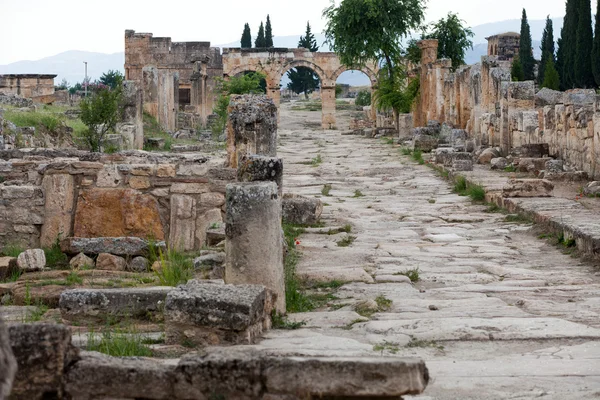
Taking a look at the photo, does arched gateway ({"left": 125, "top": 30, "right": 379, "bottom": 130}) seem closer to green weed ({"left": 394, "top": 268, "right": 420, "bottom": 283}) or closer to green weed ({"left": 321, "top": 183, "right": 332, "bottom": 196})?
green weed ({"left": 321, "top": 183, "right": 332, "bottom": 196})

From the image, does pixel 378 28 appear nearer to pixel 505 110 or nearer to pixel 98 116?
pixel 505 110

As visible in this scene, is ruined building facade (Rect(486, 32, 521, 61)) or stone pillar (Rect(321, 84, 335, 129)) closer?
stone pillar (Rect(321, 84, 335, 129))

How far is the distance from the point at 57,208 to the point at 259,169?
8.78 ft

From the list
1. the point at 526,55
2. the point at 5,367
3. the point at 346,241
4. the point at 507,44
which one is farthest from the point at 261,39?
the point at 5,367

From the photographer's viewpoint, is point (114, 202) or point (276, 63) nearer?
point (114, 202)

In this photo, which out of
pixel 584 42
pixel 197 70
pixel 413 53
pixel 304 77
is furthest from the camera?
pixel 304 77

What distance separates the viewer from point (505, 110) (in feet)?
65.8

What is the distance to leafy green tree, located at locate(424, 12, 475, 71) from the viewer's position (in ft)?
117

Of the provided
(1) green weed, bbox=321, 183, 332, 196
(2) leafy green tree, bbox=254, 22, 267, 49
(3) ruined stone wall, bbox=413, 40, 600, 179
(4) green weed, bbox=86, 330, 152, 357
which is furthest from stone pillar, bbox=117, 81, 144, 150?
(2) leafy green tree, bbox=254, 22, 267, 49

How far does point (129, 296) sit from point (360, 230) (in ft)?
17.5

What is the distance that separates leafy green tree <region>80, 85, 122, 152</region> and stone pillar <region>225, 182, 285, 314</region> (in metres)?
13.4

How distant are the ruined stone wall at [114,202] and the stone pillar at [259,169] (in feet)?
4.94

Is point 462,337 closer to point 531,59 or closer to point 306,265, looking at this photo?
point 306,265

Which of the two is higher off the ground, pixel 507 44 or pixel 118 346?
pixel 507 44
